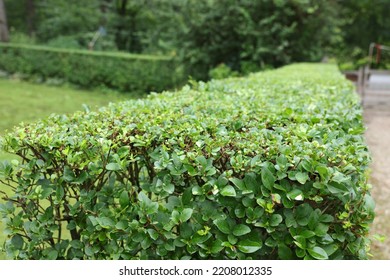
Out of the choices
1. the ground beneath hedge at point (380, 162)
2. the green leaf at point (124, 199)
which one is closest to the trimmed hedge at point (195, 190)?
the green leaf at point (124, 199)

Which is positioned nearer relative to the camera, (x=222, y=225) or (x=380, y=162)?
(x=222, y=225)

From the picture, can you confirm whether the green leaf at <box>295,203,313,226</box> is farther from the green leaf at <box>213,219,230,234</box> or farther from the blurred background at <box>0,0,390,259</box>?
the blurred background at <box>0,0,390,259</box>

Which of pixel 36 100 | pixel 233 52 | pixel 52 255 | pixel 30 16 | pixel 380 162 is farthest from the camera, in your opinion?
pixel 30 16

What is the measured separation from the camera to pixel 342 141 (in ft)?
8.20

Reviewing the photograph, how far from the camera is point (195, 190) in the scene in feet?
7.39

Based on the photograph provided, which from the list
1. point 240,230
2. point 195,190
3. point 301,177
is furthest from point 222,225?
point 301,177

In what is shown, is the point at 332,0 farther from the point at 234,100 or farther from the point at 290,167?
the point at 290,167

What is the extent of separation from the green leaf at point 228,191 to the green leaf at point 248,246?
0.26 metres

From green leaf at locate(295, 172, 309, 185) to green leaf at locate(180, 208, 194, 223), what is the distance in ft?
1.74

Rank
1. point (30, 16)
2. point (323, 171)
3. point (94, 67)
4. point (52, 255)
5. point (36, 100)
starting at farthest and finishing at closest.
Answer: point (30, 16) < point (94, 67) < point (36, 100) < point (52, 255) < point (323, 171)

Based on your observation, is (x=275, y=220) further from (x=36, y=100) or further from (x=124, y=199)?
(x=36, y=100)

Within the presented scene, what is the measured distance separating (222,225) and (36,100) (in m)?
11.7

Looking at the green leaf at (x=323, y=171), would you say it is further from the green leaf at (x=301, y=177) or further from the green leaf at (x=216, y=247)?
the green leaf at (x=216, y=247)
